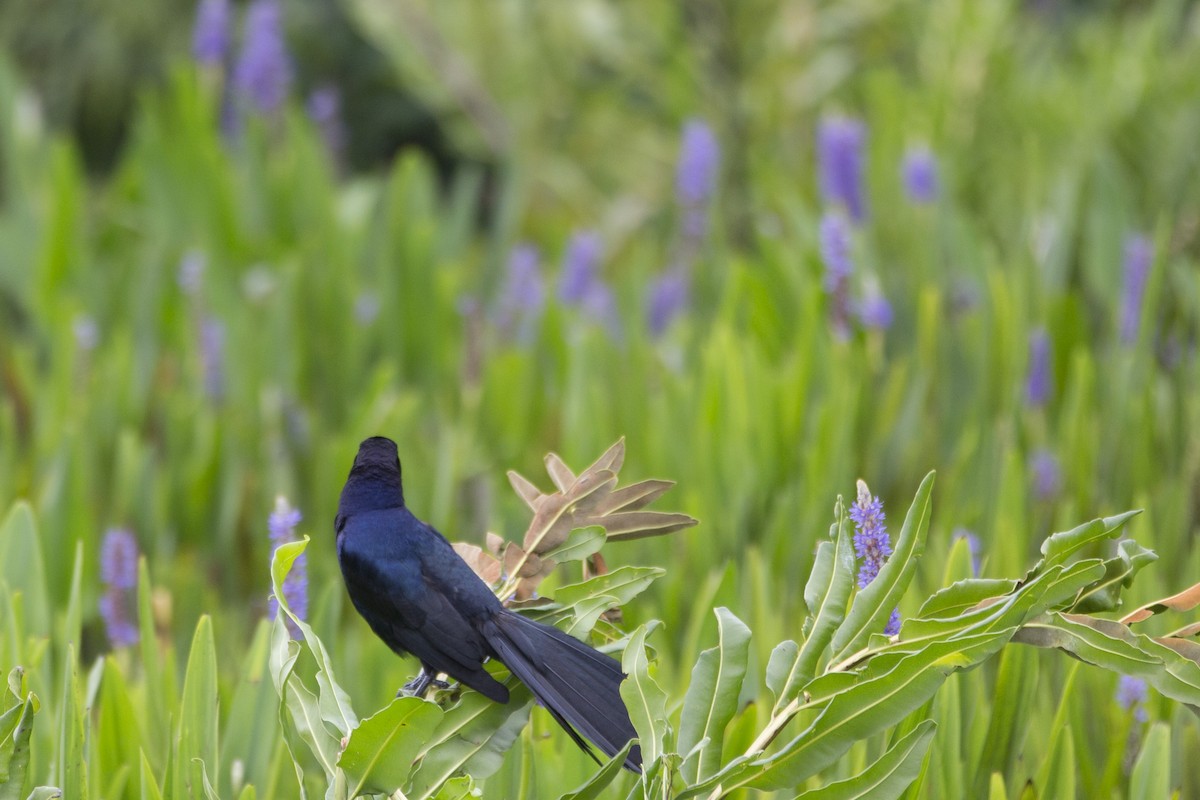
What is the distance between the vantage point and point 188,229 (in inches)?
119

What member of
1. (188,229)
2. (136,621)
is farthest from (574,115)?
(136,621)

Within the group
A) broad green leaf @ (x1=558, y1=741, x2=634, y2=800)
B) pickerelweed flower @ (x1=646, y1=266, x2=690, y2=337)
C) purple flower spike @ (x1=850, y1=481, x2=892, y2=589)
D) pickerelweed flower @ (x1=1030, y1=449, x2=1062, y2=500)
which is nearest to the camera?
broad green leaf @ (x1=558, y1=741, x2=634, y2=800)

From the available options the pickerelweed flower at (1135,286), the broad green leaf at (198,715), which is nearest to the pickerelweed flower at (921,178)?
the pickerelweed flower at (1135,286)

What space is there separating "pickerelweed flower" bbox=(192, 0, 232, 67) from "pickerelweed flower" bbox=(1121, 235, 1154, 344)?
6.81 ft

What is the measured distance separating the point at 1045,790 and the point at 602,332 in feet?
4.51

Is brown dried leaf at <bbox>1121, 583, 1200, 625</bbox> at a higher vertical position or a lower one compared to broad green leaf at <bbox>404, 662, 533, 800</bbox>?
higher

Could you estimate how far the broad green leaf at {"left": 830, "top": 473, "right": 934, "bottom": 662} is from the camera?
86 centimetres

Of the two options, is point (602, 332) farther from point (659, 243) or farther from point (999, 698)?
point (659, 243)

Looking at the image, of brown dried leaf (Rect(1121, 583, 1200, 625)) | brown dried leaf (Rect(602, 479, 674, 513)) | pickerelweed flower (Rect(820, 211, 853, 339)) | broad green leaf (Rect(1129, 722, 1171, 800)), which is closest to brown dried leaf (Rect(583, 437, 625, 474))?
brown dried leaf (Rect(602, 479, 674, 513))

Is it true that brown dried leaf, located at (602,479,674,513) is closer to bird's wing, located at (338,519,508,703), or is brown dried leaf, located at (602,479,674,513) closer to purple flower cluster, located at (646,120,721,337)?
bird's wing, located at (338,519,508,703)

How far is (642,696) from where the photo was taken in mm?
831

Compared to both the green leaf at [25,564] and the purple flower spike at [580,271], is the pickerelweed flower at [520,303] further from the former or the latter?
the green leaf at [25,564]

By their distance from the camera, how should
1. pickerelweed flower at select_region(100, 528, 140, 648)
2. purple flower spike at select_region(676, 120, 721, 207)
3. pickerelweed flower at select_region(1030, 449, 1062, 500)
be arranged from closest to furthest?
pickerelweed flower at select_region(100, 528, 140, 648) → pickerelweed flower at select_region(1030, 449, 1062, 500) → purple flower spike at select_region(676, 120, 721, 207)

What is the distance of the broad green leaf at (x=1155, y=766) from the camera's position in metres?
1.09
